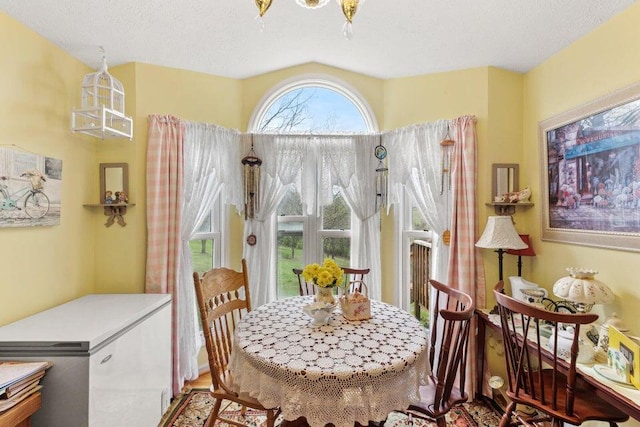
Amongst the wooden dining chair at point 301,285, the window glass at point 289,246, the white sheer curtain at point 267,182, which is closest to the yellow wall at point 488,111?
the white sheer curtain at point 267,182

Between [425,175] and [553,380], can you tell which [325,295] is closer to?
[553,380]

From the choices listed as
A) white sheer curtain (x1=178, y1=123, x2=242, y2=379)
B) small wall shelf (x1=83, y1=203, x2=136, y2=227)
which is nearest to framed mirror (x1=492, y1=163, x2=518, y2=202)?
white sheer curtain (x1=178, y1=123, x2=242, y2=379)

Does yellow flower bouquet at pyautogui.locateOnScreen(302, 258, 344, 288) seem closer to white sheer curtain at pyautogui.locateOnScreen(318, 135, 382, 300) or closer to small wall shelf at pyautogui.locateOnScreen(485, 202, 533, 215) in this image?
white sheer curtain at pyautogui.locateOnScreen(318, 135, 382, 300)

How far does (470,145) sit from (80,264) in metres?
2.98

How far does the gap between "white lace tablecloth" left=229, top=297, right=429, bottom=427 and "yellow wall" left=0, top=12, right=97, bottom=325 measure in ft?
4.30

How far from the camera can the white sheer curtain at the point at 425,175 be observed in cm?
250

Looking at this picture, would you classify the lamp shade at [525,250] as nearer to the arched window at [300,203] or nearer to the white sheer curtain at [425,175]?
the white sheer curtain at [425,175]

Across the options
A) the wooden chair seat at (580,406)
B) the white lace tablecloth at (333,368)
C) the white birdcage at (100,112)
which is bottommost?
the wooden chair seat at (580,406)

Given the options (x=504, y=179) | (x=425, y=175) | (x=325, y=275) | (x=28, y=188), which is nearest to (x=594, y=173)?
(x=504, y=179)

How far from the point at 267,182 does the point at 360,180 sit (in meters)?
0.82

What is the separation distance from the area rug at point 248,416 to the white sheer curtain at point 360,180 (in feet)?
3.16

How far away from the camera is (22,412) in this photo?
1.31 m

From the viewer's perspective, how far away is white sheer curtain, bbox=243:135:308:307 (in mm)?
2729

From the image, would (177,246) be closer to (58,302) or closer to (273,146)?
(58,302)
